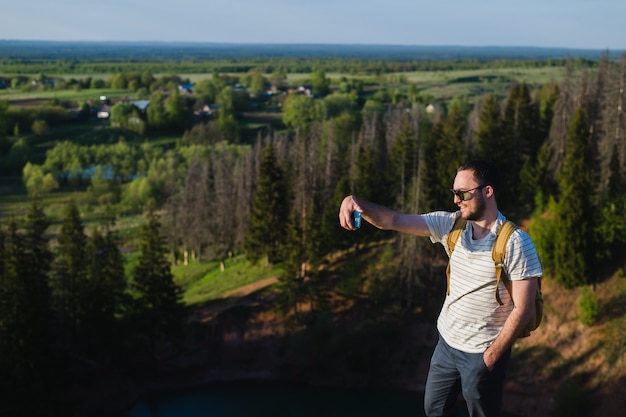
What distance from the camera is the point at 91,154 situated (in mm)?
85188

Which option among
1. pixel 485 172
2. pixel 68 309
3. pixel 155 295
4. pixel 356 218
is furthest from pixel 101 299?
pixel 485 172

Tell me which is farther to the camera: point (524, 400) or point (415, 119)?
point (415, 119)

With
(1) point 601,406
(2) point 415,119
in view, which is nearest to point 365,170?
(2) point 415,119

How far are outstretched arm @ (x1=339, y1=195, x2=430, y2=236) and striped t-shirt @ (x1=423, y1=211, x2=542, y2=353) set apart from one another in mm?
447

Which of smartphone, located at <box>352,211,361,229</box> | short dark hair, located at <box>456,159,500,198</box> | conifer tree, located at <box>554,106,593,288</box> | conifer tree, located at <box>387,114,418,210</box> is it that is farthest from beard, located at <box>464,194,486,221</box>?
conifer tree, located at <box>387,114,418,210</box>

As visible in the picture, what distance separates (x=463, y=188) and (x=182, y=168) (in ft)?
235

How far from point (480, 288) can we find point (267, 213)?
38892 millimetres

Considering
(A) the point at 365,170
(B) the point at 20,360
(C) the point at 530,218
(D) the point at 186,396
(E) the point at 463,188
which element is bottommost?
(D) the point at 186,396

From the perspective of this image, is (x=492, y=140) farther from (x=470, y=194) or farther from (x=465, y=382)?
(x=465, y=382)

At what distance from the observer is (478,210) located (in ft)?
19.1

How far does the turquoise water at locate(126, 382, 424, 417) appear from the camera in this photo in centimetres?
3262

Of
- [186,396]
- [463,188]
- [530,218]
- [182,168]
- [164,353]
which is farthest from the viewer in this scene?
[182,168]

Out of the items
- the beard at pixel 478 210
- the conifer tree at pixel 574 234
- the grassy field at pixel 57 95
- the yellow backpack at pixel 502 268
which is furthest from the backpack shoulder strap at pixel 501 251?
the grassy field at pixel 57 95

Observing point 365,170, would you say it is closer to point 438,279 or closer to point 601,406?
point 438,279
